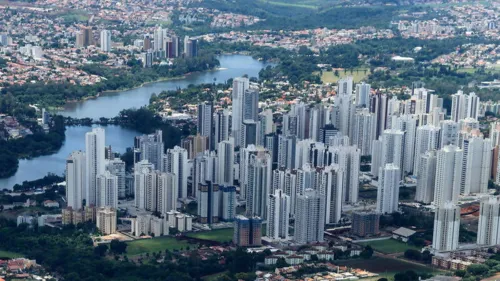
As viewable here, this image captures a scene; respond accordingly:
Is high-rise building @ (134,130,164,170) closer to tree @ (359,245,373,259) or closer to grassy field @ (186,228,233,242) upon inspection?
grassy field @ (186,228,233,242)

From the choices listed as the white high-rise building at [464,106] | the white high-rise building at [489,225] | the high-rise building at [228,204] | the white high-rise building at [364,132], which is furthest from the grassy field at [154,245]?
the white high-rise building at [464,106]

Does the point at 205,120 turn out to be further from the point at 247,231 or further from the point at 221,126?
the point at 247,231

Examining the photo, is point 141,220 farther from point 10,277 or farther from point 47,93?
point 47,93

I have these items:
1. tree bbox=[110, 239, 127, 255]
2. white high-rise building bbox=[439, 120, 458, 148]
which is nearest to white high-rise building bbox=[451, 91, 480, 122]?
white high-rise building bbox=[439, 120, 458, 148]

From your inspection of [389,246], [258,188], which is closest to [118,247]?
[258,188]

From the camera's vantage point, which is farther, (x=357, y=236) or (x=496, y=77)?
(x=496, y=77)

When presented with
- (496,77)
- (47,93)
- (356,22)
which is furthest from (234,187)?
(356,22)

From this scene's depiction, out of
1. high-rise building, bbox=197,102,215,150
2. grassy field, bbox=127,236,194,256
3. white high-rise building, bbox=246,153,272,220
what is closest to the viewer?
grassy field, bbox=127,236,194,256
